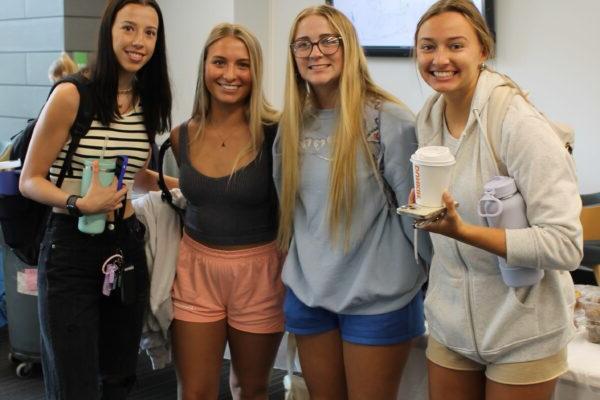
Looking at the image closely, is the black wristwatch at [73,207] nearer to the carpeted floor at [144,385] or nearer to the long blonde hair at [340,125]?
the long blonde hair at [340,125]

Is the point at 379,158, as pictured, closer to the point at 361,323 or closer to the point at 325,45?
the point at 325,45

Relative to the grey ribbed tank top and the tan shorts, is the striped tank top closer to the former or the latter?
the grey ribbed tank top

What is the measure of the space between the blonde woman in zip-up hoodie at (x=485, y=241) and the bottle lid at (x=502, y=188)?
0.02m

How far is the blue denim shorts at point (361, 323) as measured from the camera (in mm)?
1938

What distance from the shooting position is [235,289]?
2.21 metres

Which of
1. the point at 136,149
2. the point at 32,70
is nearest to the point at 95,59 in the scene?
the point at 136,149

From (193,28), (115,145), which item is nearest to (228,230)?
(115,145)

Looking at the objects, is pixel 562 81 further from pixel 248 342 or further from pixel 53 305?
pixel 53 305

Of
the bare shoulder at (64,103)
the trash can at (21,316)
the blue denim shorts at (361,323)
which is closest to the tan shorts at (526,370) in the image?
the blue denim shorts at (361,323)

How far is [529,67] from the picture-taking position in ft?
11.6

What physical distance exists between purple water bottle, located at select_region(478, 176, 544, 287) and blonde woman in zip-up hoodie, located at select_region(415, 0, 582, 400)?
2 centimetres

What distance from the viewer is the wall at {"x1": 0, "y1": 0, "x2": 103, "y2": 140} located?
13.8ft

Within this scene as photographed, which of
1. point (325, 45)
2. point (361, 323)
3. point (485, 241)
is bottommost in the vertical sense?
point (361, 323)

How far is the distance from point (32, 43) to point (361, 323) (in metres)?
3.29
